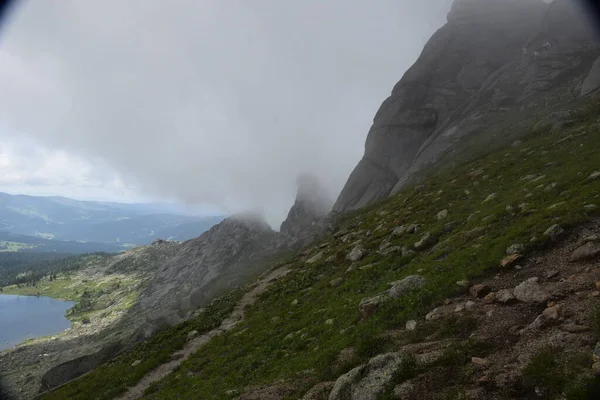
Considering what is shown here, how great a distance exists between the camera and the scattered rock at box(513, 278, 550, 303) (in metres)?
12.2

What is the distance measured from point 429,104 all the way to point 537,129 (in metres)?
52.1

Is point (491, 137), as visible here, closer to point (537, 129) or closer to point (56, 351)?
point (537, 129)

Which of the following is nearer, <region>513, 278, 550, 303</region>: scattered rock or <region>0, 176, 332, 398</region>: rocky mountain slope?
<region>513, 278, 550, 303</region>: scattered rock

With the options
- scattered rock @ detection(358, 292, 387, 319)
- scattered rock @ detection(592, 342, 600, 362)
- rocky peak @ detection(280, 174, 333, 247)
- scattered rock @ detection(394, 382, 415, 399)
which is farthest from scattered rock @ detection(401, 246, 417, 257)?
rocky peak @ detection(280, 174, 333, 247)

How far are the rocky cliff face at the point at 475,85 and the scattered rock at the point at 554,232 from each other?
39299 mm

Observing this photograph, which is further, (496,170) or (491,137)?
(491,137)

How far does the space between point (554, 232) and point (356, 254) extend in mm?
17035

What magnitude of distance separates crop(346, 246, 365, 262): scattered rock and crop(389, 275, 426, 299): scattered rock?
1211 cm

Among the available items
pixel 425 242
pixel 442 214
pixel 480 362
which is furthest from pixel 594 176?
A: pixel 480 362

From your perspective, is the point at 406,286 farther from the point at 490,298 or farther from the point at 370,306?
the point at 490,298

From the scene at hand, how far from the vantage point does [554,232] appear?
16.0m

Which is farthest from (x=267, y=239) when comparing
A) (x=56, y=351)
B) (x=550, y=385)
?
(x=550, y=385)

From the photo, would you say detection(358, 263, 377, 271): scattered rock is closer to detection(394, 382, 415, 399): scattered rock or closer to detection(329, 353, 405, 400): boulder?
detection(329, 353, 405, 400): boulder

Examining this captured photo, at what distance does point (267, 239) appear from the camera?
15625 centimetres
